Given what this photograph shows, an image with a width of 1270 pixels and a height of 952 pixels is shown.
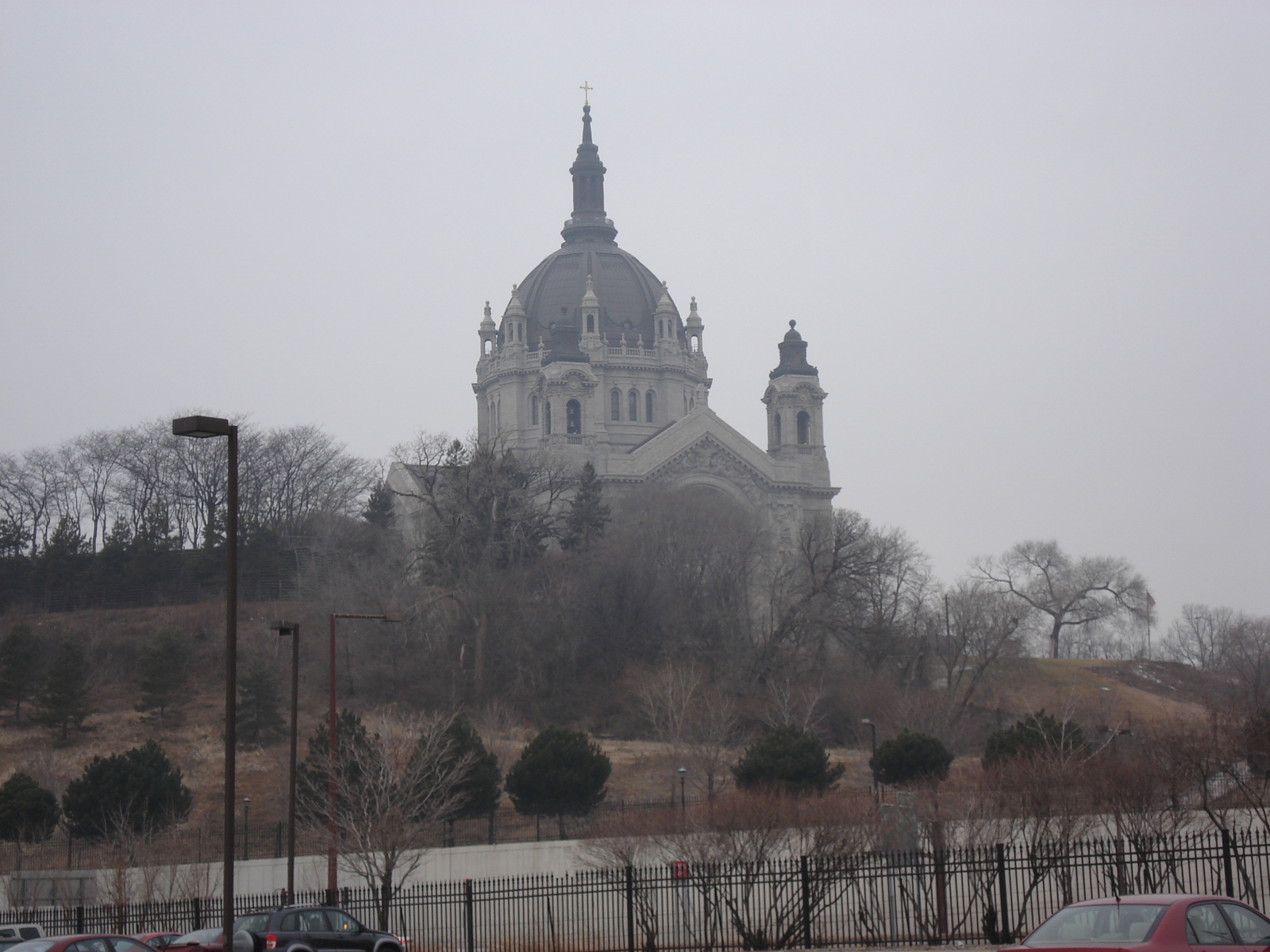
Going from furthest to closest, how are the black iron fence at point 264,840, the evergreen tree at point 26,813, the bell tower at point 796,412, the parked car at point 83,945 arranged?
1. the bell tower at point 796,412
2. the evergreen tree at point 26,813
3. the black iron fence at point 264,840
4. the parked car at point 83,945

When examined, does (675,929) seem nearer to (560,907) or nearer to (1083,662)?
(560,907)

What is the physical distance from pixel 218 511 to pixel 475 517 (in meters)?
22.0

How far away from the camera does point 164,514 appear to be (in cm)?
8250

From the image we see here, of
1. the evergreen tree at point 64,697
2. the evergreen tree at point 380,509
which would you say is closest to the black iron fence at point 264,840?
the evergreen tree at point 64,697


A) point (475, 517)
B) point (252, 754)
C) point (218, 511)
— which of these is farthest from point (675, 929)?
point (218, 511)

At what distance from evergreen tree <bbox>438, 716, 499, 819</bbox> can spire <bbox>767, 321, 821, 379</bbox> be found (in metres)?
62.1

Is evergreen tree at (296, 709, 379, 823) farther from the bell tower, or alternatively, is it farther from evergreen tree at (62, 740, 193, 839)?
the bell tower

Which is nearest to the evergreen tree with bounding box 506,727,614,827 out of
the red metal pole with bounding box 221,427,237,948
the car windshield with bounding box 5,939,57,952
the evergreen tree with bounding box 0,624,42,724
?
the car windshield with bounding box 5,939,57,952

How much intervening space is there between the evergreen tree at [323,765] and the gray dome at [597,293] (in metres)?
69.0

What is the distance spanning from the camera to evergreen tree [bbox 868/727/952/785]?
44.2 m

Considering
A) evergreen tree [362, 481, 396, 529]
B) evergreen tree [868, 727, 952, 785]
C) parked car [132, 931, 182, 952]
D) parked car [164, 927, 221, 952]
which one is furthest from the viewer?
evergreen tree [362, 481, 396, 529]

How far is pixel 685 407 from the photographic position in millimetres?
111375

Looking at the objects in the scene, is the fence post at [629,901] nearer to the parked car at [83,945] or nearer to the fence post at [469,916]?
the fence post at [469,916]

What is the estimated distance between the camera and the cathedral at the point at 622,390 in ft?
318
